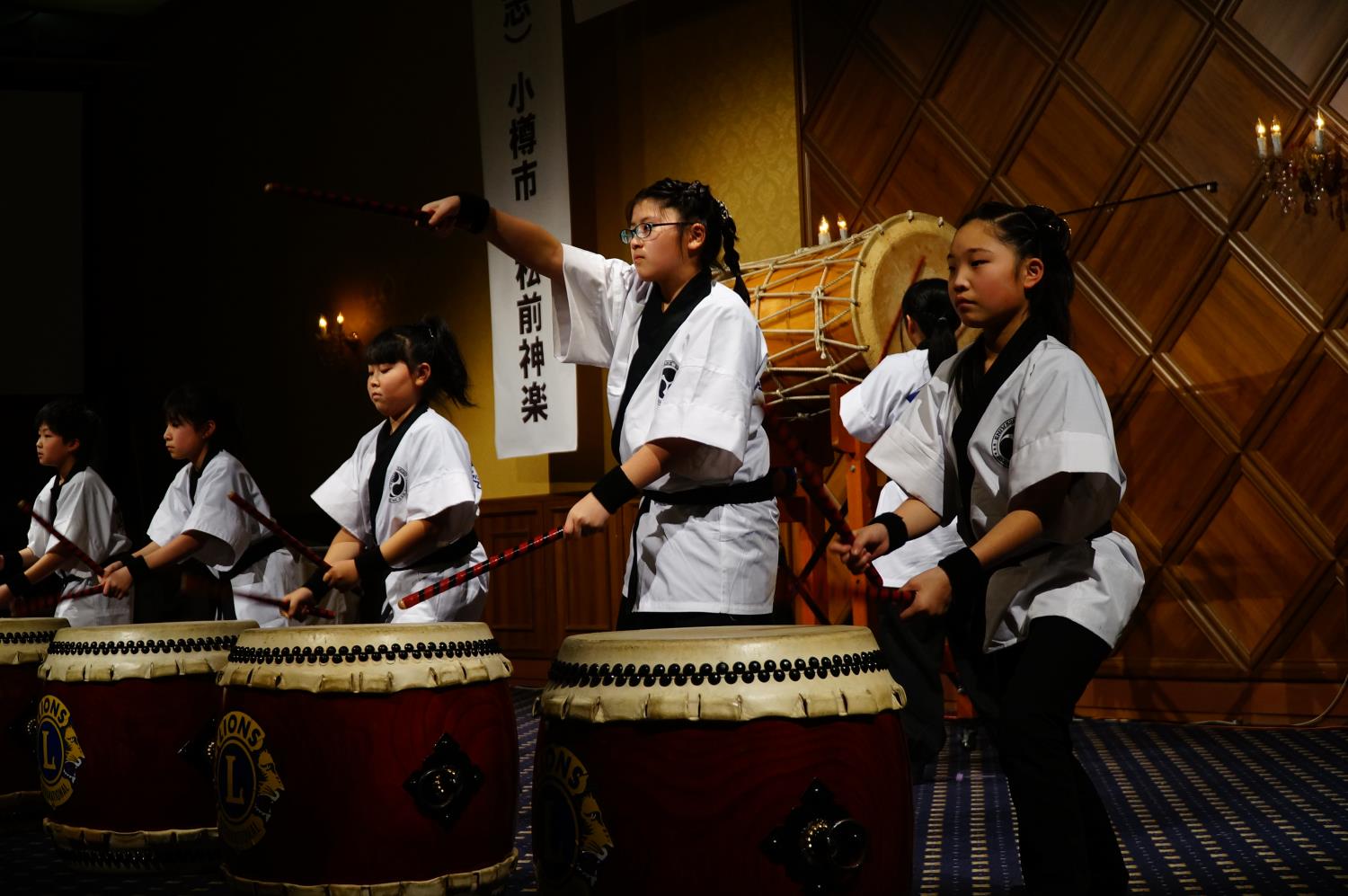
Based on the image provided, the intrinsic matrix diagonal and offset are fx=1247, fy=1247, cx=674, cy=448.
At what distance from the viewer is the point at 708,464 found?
81.0 inches

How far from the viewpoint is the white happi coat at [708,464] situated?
2.03 metres

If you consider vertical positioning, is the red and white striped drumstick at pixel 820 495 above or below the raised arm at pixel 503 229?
below

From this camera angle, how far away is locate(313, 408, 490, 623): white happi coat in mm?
2672

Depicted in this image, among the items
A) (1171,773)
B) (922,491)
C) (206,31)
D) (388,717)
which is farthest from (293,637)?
(206,31)

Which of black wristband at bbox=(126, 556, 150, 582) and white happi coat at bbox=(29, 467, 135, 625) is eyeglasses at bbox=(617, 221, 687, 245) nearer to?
black wristband at bbox=(126, 556, 150, 582)

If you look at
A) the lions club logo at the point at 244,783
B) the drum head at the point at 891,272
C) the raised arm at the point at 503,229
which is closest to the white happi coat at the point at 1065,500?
the raised arm at the point at 503,229

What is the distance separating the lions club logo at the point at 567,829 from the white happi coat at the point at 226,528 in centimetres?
246

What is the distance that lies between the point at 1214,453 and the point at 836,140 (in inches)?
76.1

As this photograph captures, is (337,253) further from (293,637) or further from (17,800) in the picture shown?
(293,637)

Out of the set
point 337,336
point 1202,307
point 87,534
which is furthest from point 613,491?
point 337,336

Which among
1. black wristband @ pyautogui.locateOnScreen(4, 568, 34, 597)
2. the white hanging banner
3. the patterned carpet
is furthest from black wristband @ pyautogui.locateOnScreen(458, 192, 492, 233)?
the white hanging banner

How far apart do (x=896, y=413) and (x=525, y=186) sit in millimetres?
2703

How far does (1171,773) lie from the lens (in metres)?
3.22

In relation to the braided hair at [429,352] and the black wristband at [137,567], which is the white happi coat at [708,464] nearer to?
the braided hair at [429,352]
